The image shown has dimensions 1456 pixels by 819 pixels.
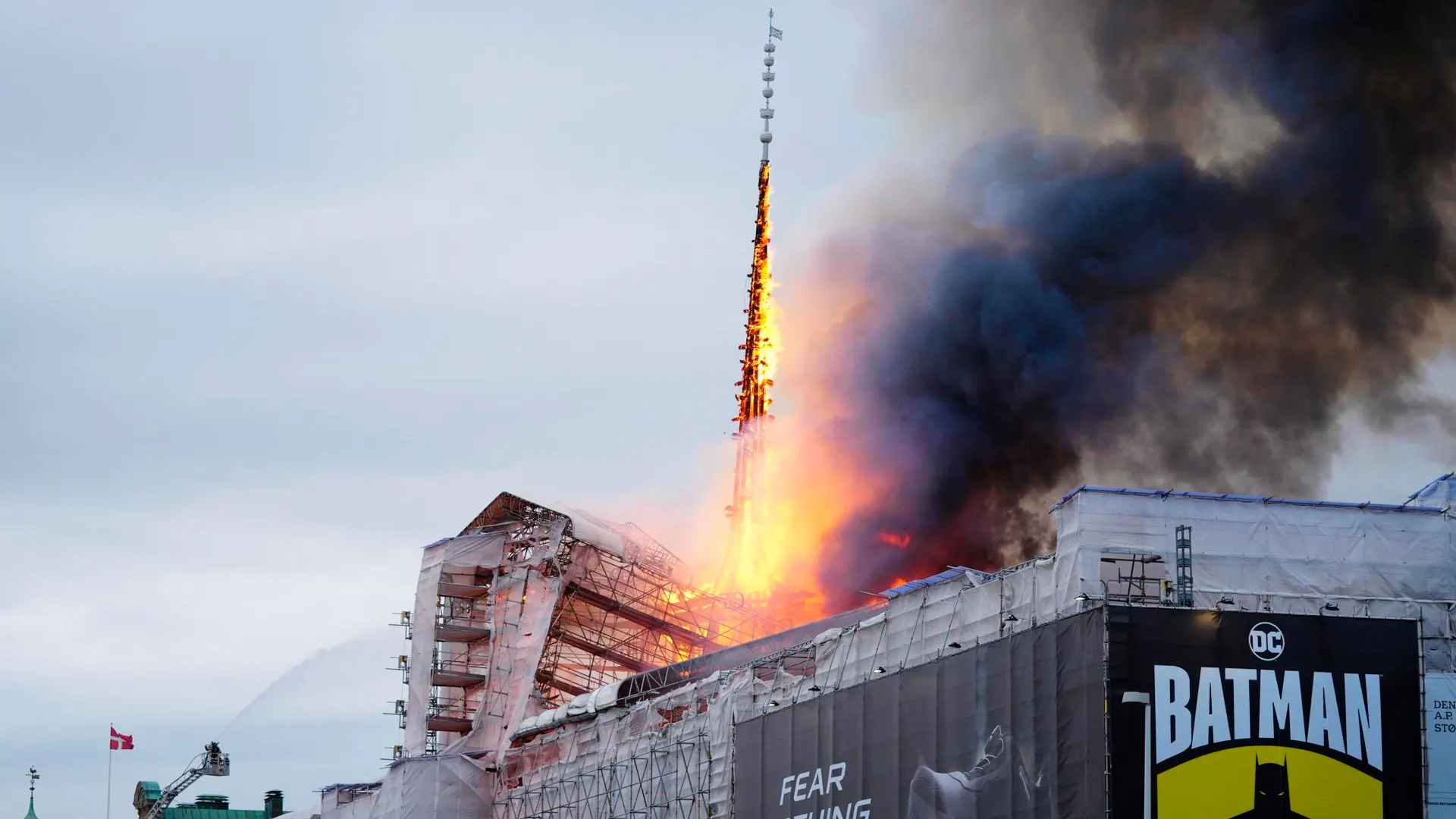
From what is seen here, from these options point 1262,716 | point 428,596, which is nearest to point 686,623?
point 428,596

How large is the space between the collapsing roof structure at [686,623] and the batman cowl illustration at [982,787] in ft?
10.7

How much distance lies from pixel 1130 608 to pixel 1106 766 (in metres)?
4.37

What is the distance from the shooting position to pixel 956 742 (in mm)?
63469

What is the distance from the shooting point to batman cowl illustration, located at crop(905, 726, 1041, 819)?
59.5 m

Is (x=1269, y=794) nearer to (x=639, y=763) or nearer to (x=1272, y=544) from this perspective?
(x=1272, y=544)

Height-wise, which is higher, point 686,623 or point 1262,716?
point 686,623

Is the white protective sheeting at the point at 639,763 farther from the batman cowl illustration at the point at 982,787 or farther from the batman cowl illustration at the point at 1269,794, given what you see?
the batman cowl illustration at the point at 1269,794

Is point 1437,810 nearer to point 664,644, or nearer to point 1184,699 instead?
point 1184,699

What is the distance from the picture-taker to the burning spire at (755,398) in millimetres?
107812

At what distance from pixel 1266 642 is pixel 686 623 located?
163 ft

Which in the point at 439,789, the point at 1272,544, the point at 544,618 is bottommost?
the point at 439,789

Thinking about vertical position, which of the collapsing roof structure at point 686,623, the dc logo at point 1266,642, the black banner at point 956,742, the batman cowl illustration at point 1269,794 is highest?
the collapsing roof structure at point 686,623

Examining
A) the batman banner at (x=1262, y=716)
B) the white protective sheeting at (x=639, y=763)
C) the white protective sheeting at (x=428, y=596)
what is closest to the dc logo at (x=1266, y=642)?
the batman banner at (x=1262, y=716)

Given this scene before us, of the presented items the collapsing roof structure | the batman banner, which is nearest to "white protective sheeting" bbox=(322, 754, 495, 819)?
the collapsing roof structure
